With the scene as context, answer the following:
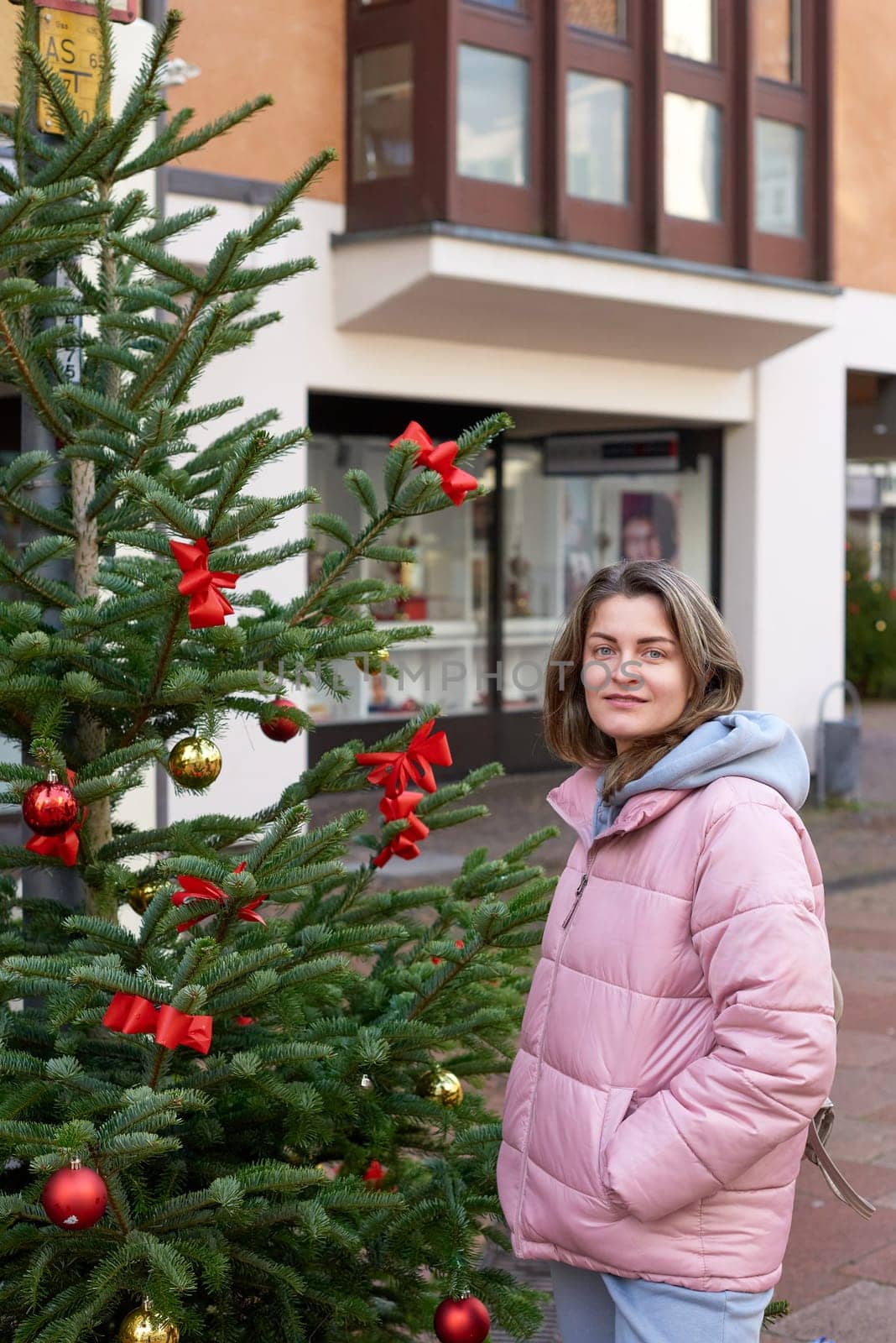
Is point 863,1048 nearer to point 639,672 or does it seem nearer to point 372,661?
point 372,661

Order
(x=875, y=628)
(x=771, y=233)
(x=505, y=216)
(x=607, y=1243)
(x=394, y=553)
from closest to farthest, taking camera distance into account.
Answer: (x=607, y=1243)
(x=394, y=553)
(x=505, y=216)
(x=771, y=233)
(x=875, y=628)

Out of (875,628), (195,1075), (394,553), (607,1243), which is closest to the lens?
(607,1243)

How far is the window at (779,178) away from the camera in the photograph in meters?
11.8

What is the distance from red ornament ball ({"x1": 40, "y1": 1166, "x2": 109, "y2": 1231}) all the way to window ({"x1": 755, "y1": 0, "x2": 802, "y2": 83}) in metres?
11.3

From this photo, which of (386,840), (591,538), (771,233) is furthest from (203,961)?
(591,538)

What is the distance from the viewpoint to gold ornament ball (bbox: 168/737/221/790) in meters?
2.71

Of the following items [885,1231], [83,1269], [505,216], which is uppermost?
[505,216]

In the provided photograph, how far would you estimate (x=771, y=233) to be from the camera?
1173 cm

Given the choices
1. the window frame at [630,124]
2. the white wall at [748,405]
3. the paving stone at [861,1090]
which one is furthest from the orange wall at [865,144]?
the paving stone at [861,1090]

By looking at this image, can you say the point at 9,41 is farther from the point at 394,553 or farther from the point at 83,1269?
the point at 83,1269

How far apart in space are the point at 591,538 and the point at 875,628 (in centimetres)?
1056

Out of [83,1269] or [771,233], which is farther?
[771,233]

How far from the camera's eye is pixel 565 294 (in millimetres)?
10180

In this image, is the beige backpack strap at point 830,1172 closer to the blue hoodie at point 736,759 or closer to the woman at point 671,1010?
the woman at point 671,1010
